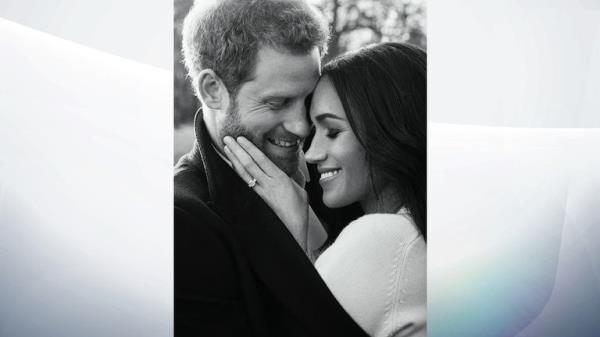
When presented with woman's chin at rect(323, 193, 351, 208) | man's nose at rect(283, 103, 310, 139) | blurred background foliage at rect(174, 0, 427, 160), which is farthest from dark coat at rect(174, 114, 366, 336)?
blurred background foliage at rect(174, 0, 427, 160)

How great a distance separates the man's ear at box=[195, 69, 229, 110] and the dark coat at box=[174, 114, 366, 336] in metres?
0.10

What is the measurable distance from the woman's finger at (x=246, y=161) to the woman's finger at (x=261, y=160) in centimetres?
1

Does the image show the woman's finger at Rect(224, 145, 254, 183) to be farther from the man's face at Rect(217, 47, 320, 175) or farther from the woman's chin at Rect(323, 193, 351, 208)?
the woman's chin at Rect(323, 193, 351, 208)

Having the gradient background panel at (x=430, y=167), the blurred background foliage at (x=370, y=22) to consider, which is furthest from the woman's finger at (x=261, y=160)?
the blurred background foliage at (x=370, y=22)

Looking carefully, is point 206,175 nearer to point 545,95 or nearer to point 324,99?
point 324,99

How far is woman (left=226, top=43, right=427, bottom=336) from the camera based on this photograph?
2721mm

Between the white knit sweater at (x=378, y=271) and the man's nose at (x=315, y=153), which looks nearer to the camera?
the white knit sweater at (x=378, y=271)

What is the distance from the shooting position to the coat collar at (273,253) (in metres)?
2.74

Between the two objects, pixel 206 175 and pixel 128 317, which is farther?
pixel 128 317

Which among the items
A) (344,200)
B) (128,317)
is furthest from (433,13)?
(128,317)

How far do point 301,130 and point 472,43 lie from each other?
2.93 feet

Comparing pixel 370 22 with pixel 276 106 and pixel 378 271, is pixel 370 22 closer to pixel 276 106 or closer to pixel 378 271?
pixel 276 106

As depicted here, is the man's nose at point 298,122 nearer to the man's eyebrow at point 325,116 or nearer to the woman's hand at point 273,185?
the man's eyebrow at point 325,116

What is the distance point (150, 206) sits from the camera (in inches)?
116
